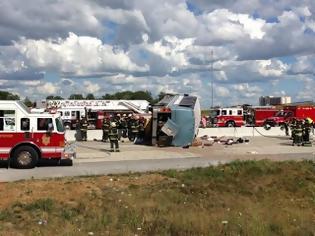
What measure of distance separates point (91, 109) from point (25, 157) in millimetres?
42976

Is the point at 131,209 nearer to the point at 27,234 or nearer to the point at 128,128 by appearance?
the point at 27,234

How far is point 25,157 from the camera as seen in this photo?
21.0 m

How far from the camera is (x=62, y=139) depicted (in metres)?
21.6

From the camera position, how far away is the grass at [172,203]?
12.3 m

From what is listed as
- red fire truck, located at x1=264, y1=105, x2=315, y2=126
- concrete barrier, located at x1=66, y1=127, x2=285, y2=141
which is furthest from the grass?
red fire truck, located at x1=264, y1=105, x2=315, y2=126

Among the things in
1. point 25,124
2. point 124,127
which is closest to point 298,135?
point 124,127

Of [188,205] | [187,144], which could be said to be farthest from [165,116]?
[188,205]

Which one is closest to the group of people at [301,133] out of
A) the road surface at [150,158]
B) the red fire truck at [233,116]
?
the road surface at [150,158]

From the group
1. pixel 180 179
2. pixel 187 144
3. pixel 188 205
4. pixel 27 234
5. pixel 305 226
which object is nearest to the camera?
pixel 27 234

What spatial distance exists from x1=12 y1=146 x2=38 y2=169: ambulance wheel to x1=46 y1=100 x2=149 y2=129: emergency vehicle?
122ft

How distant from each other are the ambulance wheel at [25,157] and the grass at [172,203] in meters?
4.51

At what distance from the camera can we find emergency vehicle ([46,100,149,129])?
60031 millimetres

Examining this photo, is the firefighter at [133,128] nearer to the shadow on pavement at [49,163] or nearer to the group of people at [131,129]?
the group of people at [131,129]

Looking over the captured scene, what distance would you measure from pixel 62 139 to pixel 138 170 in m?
3.48
